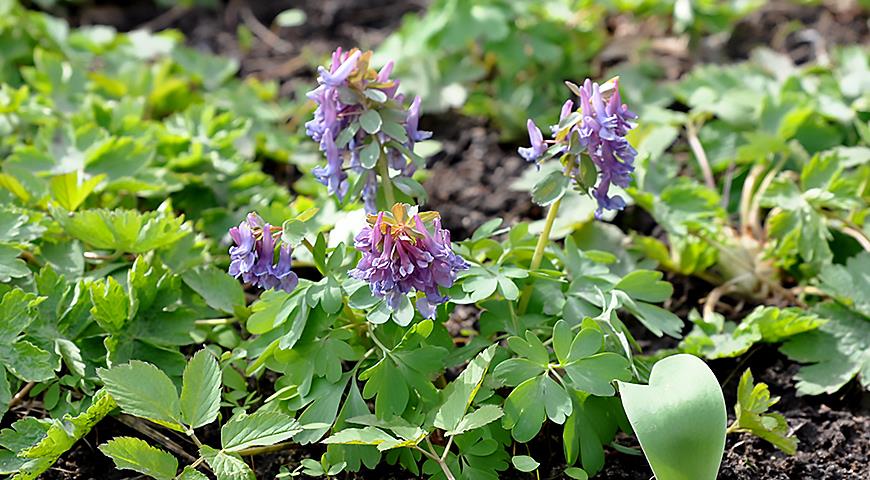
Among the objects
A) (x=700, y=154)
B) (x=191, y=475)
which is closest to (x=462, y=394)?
(x=191, y=475)

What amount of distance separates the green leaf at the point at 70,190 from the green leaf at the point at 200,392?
0.62 meters

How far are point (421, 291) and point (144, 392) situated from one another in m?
0.49

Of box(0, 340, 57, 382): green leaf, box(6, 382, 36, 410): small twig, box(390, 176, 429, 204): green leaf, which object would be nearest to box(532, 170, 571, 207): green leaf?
box(390, 176, 429, 204): green leaf

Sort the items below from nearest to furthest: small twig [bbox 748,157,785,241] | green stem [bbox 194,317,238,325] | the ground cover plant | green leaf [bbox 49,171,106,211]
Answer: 1. the ground cover plant
2. green stem [bbox 194,317,238,325]
3. green leaf [bbox 49,171,106,211]
4. small twig [bbox 748,157,785,241]

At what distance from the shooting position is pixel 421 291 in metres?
1.61

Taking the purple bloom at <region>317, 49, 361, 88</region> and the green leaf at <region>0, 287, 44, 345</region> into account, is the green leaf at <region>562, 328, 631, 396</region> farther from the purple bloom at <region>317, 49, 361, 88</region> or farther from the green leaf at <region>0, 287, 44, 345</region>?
the green leaf at <region>0, 287, 44, 345</region>

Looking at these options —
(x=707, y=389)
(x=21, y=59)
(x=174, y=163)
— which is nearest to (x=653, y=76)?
(x=174, y=163)

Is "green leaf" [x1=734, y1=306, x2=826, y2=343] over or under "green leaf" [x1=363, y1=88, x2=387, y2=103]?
under

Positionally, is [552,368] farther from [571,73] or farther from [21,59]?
[21,59]

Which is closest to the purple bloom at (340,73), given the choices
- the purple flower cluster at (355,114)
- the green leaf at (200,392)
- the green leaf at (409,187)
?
the purple flower cluster at (355,114)

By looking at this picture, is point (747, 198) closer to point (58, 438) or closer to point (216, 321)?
point (216, 321)

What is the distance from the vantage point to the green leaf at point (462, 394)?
158 cm

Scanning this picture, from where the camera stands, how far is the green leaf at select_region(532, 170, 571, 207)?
1.70 meters

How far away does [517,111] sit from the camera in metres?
2.90
